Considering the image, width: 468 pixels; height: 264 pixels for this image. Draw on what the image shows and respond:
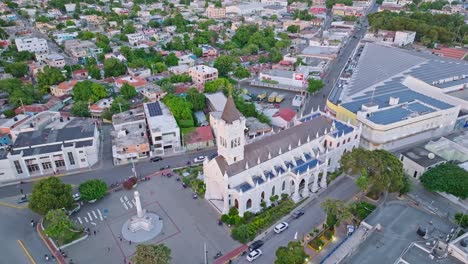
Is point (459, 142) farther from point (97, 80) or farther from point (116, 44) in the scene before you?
point (116, 44)

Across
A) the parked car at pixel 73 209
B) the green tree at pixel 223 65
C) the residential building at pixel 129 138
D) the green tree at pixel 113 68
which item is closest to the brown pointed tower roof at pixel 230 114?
the residential building at pixel 129 138

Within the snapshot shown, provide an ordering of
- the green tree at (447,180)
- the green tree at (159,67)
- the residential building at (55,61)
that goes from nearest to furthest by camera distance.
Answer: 1. the green tree at (447,180)
2. the green tree at (159,67)
3. the residential building at (55,61)

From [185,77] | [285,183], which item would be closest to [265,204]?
[285,183]

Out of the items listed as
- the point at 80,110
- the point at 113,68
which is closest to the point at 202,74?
the point at 113,68

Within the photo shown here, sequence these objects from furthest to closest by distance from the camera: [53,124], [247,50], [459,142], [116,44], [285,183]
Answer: [116,44] → [247,50] → [53,124] → [459,142] → [285,183]

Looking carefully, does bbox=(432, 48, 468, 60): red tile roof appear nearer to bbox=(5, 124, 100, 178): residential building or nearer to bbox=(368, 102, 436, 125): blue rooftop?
bbox=(368, 102, 436, 125): blue rooftop

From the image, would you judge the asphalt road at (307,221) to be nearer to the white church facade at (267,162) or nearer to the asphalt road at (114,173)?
the white church facade at (267,162)
